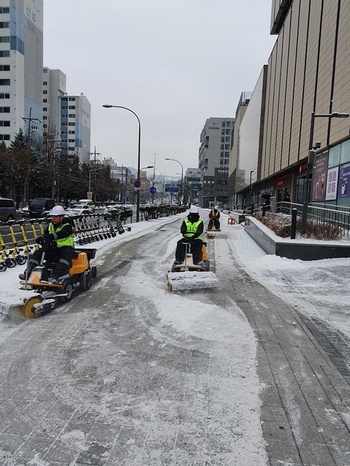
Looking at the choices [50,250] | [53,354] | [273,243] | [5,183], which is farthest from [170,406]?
[5,183]

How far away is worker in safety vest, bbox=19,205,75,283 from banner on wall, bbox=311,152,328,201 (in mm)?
17628

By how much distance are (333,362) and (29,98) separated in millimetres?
90605

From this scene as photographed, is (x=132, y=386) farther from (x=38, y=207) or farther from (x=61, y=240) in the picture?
(x=38, y=207)

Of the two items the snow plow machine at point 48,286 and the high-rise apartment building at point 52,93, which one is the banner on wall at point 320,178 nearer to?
the snow plow machine at point 48,286

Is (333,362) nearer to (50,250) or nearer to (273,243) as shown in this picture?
(50,250)

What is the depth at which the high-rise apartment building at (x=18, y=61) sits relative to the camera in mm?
75750

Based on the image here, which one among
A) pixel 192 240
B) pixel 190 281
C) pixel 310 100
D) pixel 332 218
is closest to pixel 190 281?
pixel 190 281

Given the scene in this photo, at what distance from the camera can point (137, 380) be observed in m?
3.81

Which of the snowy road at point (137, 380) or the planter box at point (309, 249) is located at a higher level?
the planter box at point (309, 249)

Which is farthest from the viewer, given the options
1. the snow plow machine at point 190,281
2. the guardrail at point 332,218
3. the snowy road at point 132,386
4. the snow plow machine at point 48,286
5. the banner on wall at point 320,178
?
the banner on wall at point 320,178

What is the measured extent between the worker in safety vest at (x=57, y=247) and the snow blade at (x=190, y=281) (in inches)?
76.7

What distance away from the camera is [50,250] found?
6.61m

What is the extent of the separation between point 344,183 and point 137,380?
55.8 feet

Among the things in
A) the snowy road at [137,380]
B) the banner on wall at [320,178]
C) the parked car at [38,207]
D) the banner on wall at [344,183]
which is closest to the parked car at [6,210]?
the parked car at [38,207]
